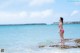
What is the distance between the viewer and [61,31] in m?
10.8

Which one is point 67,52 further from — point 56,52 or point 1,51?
point 1,51

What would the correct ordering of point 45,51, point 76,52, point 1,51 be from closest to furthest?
point 1,51, point 76,52, point 45,51

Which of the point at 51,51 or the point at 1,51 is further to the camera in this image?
the point at 51,51

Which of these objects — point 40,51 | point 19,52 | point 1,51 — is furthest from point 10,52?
point 1,51

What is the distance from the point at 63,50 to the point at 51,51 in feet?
1.26

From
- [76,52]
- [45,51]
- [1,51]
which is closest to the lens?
[1,51]

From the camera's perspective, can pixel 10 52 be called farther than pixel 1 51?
Yes

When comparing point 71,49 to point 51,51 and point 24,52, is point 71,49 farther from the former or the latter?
point 24,52

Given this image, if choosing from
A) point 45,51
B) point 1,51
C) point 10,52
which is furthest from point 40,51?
point 1,51

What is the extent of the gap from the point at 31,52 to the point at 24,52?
211 millimetres

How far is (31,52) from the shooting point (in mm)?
10039

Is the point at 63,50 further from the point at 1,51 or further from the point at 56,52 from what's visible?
the point at 1,51

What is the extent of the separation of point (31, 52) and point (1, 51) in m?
1.76

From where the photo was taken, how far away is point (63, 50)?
10.2m
